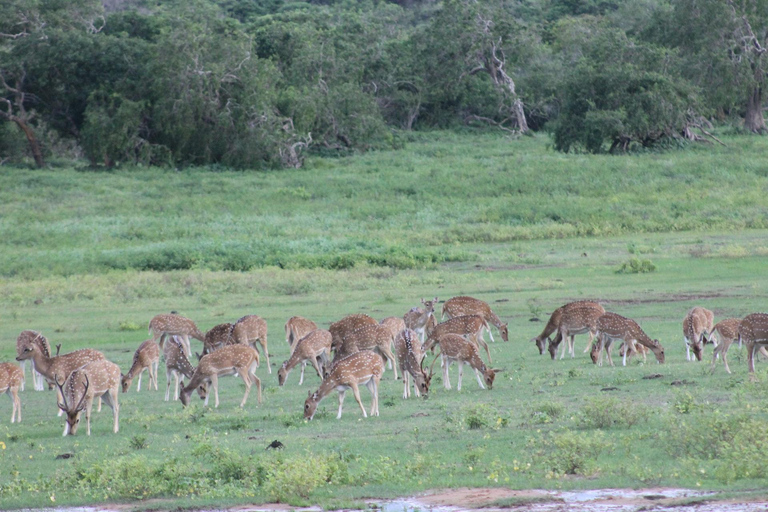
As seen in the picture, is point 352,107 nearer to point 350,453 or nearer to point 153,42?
point 153,42

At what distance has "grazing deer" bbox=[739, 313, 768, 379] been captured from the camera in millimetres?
13359

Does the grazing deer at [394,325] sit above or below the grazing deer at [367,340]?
above

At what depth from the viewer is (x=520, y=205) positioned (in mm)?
36812

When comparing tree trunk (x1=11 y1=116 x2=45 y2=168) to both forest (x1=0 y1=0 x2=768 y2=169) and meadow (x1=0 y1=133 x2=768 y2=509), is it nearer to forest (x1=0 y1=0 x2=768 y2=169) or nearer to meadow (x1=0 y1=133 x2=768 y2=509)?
forest (x1=0 y1=0 x2=768 y2=169)

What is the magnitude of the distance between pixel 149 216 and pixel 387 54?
27.3 meters

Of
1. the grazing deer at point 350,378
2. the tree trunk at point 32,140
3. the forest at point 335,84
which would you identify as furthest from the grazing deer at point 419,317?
the tree trunk at point 32,140

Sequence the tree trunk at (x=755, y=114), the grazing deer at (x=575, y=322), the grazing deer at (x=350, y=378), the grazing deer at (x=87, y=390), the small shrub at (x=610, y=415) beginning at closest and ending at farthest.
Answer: the small shrub at (x=610, y=415)
the grazing deer at (x=87, y=390)
the grazing deer at (x=350, y=378)
the grazing deer at (x=575, y=322)
the tree trunk at (x=755, y=114)

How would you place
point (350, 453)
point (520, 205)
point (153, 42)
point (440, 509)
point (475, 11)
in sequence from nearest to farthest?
1. point (440, 509)
2. point (350, 453)
3. point (520, 205)
4. point (153, 42)
5. point (475, 11)

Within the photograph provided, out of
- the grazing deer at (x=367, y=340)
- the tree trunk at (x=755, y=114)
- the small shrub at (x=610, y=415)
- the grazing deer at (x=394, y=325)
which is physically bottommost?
the small shrub at (x=610, y=415)

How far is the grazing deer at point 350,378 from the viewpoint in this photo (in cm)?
1236

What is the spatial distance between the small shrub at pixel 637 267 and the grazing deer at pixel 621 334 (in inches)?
413

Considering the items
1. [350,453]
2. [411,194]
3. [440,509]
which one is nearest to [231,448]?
[350,453]

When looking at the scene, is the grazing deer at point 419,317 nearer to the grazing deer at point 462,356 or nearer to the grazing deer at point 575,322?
the grazing deer at point 575,322

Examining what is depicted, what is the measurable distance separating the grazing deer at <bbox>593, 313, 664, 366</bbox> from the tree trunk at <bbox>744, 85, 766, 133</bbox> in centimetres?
4269
